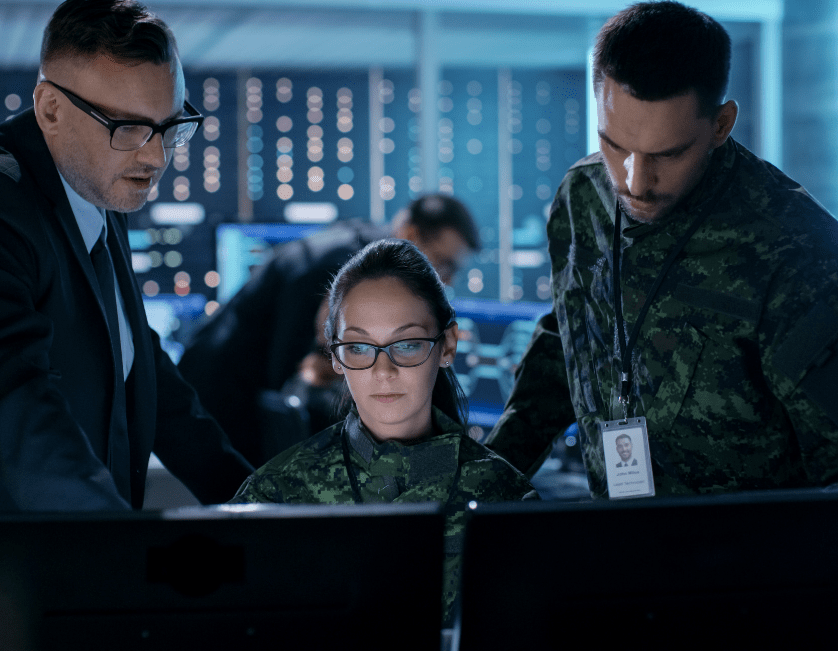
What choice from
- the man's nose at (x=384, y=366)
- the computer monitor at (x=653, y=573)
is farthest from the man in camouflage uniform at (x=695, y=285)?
the computer monitor at (x=653, y=573)

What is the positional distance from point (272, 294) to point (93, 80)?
1604 mm

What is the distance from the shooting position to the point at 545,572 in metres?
0.59

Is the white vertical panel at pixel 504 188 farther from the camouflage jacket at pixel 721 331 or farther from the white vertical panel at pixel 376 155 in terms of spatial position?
the camouflage jacket at pixel 721 331

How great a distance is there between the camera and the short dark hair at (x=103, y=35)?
1.14 metres

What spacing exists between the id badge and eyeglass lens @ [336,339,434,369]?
31 cm

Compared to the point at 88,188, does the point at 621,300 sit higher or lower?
lower

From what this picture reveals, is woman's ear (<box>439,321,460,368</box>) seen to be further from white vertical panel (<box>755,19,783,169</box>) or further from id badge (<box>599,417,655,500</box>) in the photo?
white vertical panel (<box>755,19,783,169</box>)

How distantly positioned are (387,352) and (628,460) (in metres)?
0.40

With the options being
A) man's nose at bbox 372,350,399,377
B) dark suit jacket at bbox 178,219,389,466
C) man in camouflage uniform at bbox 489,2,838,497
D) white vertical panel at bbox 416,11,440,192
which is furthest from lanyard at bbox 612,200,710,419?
white vertical panel at bbox 416,11,440,192

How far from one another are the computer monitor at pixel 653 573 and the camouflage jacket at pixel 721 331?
0.50m

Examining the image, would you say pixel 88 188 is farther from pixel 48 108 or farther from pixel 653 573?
pixel 653 573

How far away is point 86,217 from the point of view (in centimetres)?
127

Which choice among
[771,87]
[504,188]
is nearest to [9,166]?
[504,188]

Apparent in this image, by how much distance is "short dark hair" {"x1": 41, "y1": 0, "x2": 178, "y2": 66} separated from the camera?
1.14 meters
